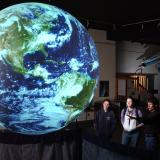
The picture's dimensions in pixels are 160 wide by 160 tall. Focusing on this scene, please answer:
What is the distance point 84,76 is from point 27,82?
1.03ft

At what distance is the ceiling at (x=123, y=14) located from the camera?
7.02 m

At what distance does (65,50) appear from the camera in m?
1.70

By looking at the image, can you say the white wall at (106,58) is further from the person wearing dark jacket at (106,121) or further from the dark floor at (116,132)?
the person wearing dark jacket at (106,121)

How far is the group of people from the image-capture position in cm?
624

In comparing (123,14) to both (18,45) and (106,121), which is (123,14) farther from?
(18,45)

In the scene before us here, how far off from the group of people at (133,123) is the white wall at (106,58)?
5.86 meters

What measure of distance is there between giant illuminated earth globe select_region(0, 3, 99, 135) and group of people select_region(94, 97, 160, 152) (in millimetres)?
4284

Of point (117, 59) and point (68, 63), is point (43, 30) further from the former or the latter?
point (117, 59)

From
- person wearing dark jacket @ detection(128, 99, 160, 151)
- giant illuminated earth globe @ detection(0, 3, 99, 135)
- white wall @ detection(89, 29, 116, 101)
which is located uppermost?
white wall @ detection(89, 29, 116, 101)

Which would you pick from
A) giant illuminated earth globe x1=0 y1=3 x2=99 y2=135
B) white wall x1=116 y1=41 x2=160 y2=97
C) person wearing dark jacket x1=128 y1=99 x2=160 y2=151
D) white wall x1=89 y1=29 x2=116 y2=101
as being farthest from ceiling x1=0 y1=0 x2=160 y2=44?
giant illuminated earth globe x1=0 y1=3 x2=99 y2=135

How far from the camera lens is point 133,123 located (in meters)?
6.61

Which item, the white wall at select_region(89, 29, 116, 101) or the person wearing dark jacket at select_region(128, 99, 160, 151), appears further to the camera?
the white wall at select_region(89, 29, 116, 101)

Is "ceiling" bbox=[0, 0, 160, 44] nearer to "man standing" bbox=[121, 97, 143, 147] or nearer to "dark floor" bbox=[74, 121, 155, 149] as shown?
"man standing" bbox=[121, 97, 143, 147]

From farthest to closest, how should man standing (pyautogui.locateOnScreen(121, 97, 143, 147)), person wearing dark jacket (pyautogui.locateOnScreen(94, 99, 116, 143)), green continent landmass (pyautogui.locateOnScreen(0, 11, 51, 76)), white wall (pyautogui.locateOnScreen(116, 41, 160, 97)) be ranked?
white wall (pyautogui.locateOnScreen(116, 41, 160, 97))
person wearing dark jacket (pyautogui.locateOnScreen(94, 99, 116, 143))
man standing (pyautogui.locateOnScreen(121, 97, 143, 147))
green continent landmass (pyautogui.locateOnScreen(0, 11, 51, 76))
